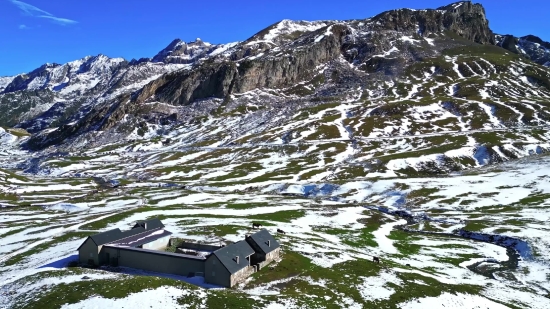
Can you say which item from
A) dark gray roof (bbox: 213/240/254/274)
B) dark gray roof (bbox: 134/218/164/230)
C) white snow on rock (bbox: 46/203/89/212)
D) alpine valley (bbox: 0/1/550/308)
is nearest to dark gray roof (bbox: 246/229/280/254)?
dark gray roof (bbox: 213/240/254/274)

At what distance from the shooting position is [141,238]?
72625 millimetres

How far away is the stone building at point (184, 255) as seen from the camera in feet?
189

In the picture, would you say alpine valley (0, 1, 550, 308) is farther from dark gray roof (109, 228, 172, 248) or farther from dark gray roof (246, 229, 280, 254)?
dark gray roof (109, 228, 172, 248)

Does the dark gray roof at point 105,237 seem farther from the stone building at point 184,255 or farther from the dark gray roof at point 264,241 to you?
the dark gray roof at point 264,241

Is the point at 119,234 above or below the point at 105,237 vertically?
below

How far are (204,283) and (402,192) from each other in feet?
297

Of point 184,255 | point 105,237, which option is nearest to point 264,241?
point 184,255

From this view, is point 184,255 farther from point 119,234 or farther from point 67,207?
point 67,207

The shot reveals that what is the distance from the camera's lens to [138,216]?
109m

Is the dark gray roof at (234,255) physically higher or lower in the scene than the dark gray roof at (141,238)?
lower

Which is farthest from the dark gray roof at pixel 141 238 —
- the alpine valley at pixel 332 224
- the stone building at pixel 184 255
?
the alpine valley at pixel 332 224

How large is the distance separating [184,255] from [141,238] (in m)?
14.3

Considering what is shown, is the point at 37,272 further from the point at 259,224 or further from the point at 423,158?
the point at 423,158

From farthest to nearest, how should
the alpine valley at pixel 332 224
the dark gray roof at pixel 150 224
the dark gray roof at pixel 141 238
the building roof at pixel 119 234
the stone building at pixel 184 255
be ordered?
1. the dark gray roof at pixel 150 224
2. the dark gray roof at pixel 141 238
3. the building roof at pixel 119 234
4. the stone building at pixel 184 255
5. the alpine valley at pixel 332 224
